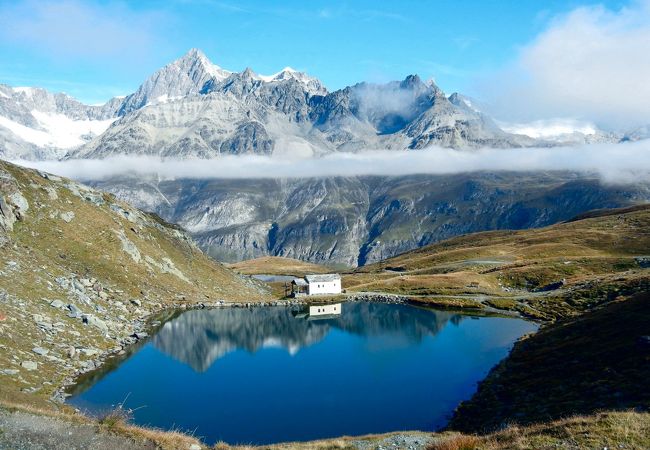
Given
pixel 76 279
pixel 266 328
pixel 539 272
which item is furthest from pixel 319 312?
pixel 539 272

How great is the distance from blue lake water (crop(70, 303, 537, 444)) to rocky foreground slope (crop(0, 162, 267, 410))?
548 centimetres

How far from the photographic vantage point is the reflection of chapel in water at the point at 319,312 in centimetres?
11594

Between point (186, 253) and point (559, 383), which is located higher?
point (186, 253)

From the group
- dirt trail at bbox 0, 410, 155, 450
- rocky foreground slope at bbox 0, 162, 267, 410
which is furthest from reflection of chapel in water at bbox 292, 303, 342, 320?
dirt trail at bbox 0, 410, 155, 450

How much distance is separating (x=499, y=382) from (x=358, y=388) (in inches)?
692

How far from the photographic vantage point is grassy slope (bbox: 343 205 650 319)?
328 ft

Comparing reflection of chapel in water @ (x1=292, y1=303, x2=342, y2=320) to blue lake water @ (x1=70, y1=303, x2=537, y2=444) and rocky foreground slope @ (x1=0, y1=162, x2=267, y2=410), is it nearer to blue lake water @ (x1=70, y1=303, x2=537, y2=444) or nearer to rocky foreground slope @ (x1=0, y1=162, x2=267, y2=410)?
blue lake water @ (x1=70, y1=303, x2=537, y2=444)

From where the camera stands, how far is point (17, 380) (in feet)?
155

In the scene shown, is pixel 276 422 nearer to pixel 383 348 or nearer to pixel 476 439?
pixel 476 439

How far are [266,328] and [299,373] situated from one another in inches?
1253

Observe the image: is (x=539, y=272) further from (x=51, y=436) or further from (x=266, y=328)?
(x=51, y=436)

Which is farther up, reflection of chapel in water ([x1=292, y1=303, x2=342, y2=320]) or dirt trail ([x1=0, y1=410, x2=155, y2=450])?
dirt trail ([x1=0, y1=410, x2=155, y2=450])

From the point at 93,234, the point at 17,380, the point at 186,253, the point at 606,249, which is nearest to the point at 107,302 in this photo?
the point at 93,234

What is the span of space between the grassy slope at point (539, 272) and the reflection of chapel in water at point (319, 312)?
2204cm
